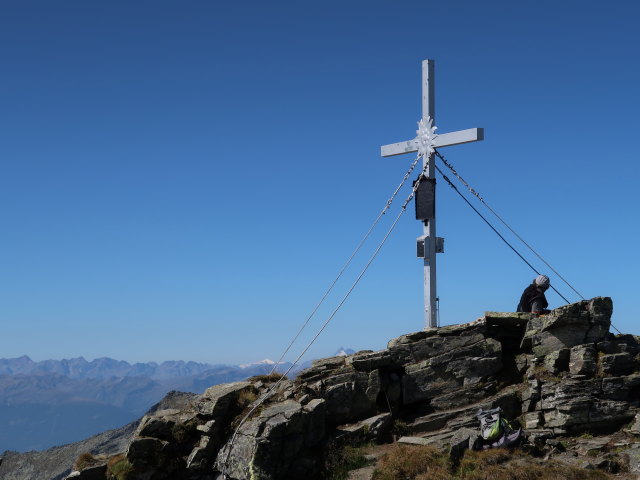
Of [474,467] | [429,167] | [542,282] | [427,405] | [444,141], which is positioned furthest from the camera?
[429,167]

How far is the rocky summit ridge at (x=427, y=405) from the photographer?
1978cm

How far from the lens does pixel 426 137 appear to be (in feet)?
86.8

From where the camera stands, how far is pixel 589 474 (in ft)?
57.1

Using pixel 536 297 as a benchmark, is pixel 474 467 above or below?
below

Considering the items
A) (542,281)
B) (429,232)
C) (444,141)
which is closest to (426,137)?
(444,141)

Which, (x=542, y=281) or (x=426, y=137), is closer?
(x=542, y=281)

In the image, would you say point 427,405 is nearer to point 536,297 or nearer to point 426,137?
point 536,297

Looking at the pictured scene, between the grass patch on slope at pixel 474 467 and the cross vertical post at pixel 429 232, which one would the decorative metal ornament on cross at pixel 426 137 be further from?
the grass patch on slope at pixel 474 467

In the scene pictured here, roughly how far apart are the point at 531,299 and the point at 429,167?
705 cm

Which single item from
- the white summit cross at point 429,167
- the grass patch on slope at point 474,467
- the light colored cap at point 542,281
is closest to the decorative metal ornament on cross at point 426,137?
the white summit cross at point 429,167

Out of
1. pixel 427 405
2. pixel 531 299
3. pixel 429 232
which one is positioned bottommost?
pixel 427 405

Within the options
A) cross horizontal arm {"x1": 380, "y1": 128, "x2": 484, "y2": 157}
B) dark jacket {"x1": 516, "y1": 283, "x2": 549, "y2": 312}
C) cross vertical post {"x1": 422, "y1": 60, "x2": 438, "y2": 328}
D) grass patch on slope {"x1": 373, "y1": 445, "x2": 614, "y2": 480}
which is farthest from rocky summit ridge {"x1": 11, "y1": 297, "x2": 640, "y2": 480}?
cross horizontal arm {"x1": 380, "y1": 128, "x2": 484, "y2": 157}

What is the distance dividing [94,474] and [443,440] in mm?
12325

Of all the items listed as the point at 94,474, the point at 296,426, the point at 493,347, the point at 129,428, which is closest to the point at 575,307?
the point at 493,347
